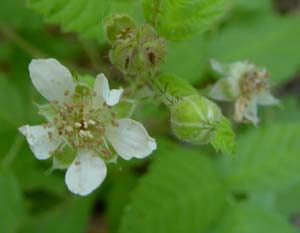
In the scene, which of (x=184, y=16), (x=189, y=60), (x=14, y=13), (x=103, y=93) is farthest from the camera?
(x=14, y=13)

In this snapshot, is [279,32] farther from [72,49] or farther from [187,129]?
[187,129]

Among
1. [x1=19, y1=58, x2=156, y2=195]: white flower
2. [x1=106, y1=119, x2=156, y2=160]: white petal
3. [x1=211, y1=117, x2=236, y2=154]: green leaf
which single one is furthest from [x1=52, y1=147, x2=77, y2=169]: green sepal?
[x1=211, y1=117, x2=236, y2=154]: green leaf

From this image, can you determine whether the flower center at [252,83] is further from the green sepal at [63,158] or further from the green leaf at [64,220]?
the green leaf at [64,220]

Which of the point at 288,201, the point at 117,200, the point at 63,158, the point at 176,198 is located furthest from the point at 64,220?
the point at 63,158

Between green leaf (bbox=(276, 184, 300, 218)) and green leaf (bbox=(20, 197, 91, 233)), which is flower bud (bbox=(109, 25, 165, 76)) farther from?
green leaf (bbox=(276, 184, 300, 218))

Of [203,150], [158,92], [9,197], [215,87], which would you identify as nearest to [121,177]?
[203,150]

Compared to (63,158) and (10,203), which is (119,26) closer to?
(63,158)
